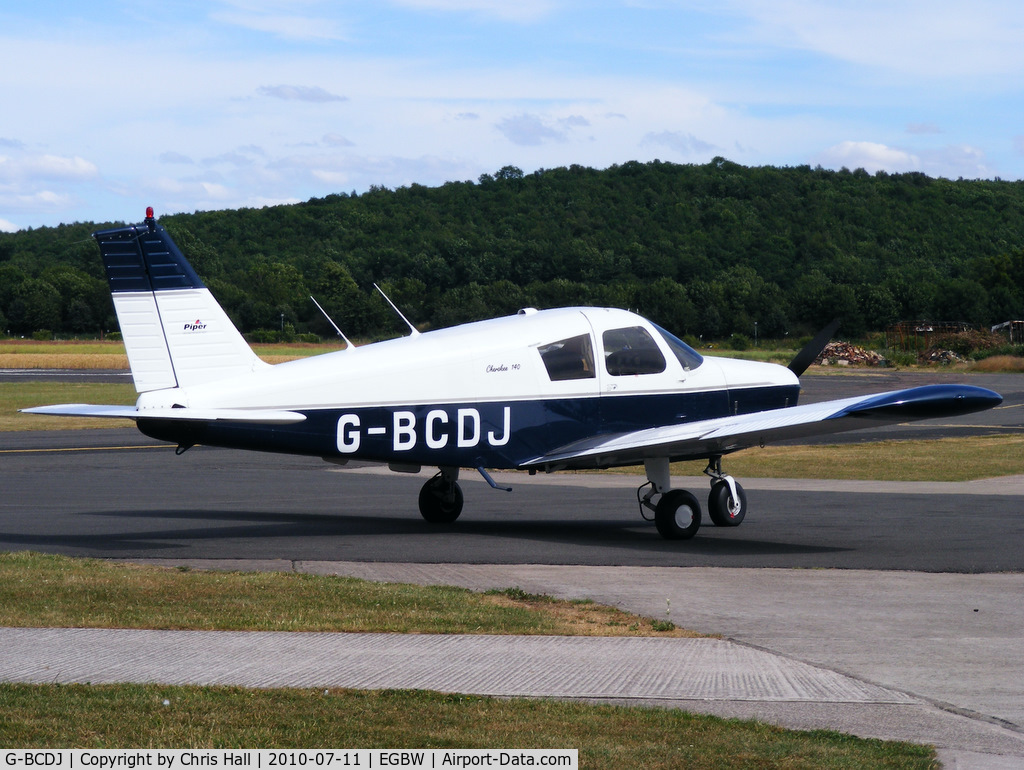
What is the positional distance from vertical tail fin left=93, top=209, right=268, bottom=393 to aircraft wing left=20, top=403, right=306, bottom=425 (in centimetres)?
42

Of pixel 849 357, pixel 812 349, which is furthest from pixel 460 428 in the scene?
pixel 849 357

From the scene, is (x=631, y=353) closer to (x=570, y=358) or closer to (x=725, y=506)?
(x=570, y=358)

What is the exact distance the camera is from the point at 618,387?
1477 cm

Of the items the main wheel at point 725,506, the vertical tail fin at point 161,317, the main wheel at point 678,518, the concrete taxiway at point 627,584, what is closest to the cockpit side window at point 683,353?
the main wheel at point 725,506

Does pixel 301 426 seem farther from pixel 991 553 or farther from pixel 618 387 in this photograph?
pixel 991 553

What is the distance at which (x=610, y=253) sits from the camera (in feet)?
365

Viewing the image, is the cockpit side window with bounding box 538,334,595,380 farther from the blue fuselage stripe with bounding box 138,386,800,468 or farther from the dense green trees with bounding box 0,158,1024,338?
the dense green trees with bounding box 0,158,1024,338

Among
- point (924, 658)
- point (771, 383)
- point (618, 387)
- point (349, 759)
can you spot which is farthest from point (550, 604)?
point (771, 383)

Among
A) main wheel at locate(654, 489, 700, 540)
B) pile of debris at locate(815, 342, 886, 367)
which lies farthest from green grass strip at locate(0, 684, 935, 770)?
pile of debris at locate(815, 342, 886, 367)

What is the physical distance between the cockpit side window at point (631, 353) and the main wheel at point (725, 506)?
168cm

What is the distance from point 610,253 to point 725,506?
97.6 metres

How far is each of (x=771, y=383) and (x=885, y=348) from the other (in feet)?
268

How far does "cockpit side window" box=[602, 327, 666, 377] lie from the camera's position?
48.4 ft

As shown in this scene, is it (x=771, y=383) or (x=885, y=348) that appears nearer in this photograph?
(x=771, y=383)
